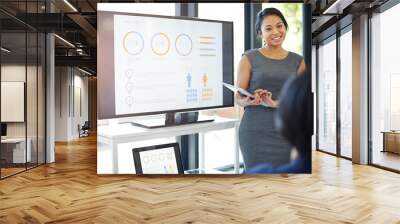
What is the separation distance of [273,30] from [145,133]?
2440 mm

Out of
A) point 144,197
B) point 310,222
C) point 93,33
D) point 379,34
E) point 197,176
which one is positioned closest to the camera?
point 310,222

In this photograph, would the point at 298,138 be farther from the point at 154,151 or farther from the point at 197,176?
the point at 154,151

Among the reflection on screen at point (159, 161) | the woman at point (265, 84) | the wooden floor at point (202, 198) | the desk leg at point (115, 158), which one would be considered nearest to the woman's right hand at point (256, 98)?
the woman at point (265, 84)

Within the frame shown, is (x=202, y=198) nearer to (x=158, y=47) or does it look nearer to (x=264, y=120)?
(x=264, y=120)

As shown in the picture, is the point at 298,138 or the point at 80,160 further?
the point at 80,160

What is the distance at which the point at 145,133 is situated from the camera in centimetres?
546

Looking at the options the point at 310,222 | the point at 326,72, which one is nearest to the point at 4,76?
the point at 310,222

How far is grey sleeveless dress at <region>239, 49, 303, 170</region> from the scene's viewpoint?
555 centimetres

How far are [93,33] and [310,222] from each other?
287 inches

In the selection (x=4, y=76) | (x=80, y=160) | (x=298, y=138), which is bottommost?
(x=80, y=160)

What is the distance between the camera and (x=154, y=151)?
5570 millimetres

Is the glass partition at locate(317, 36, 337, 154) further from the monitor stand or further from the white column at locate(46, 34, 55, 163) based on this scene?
the white column at locate(46, 34, 55, 163)

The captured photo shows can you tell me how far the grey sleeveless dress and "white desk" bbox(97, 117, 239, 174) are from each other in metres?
0.18

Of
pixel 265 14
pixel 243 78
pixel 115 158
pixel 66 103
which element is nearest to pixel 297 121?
pixel 243 78
